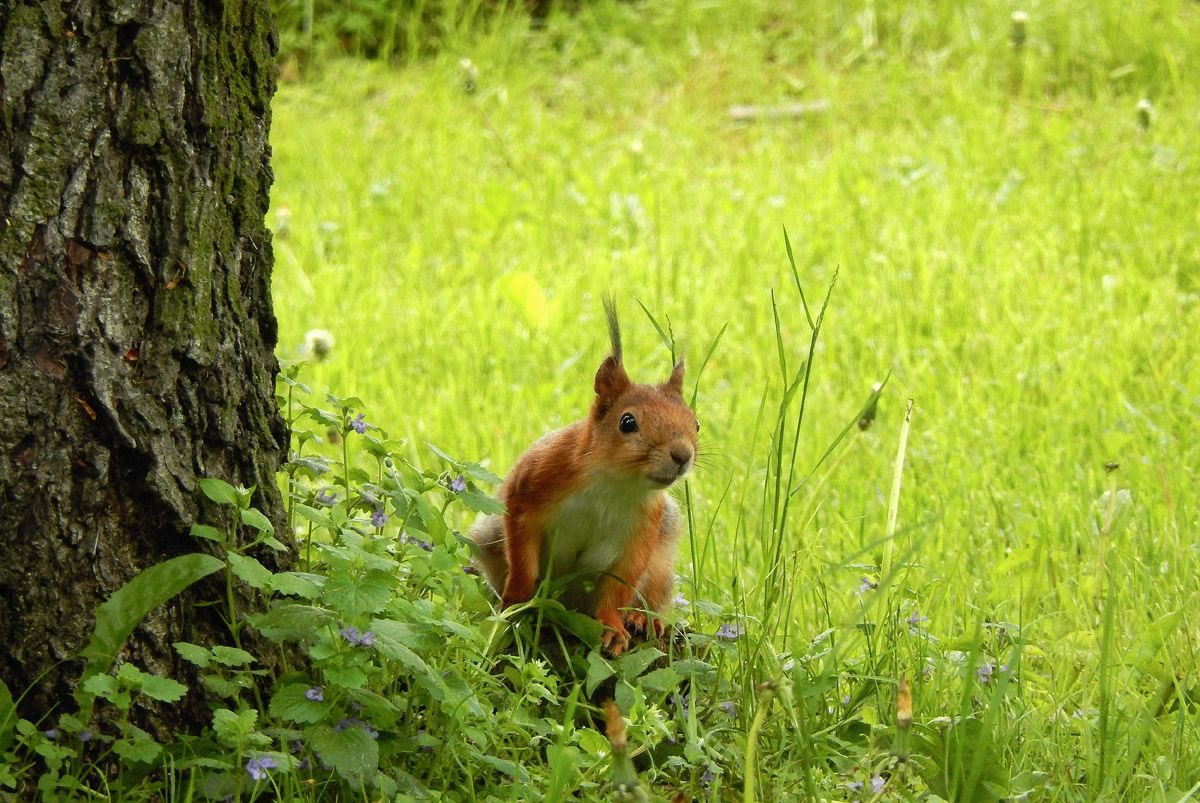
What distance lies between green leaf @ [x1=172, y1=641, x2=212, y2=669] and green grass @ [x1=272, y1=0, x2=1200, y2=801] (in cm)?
78

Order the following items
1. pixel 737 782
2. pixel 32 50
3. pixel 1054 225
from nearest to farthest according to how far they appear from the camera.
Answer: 1. pixel 32 50
2. pixel 737 782
3. pixel 1054 225

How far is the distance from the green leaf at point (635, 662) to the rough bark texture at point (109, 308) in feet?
2.13

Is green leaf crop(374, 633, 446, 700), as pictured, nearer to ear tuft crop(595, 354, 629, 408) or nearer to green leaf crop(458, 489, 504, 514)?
green leaf crop(458, 489, 504, 514)

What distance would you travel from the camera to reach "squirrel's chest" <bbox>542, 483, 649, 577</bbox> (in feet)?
8.41

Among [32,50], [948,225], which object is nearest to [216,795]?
[32,50]

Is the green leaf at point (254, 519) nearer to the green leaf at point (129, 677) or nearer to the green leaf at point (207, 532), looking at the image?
the green leaf at point (207, 532)

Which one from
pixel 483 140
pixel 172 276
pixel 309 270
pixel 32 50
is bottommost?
pixel 309 270

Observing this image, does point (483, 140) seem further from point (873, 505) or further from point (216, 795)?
point (216, 795)

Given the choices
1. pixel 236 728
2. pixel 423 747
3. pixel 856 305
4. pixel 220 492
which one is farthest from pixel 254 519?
pixel 856 305

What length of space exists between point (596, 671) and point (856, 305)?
2.97 m

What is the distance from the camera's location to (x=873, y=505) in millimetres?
3580

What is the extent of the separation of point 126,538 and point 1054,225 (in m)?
4.36

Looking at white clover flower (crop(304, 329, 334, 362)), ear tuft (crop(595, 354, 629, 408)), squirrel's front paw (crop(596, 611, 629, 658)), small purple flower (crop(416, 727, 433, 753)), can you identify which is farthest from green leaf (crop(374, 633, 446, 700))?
white clover flower (crop(304, 329, 334, 362))

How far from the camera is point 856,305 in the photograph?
16.3 feet
